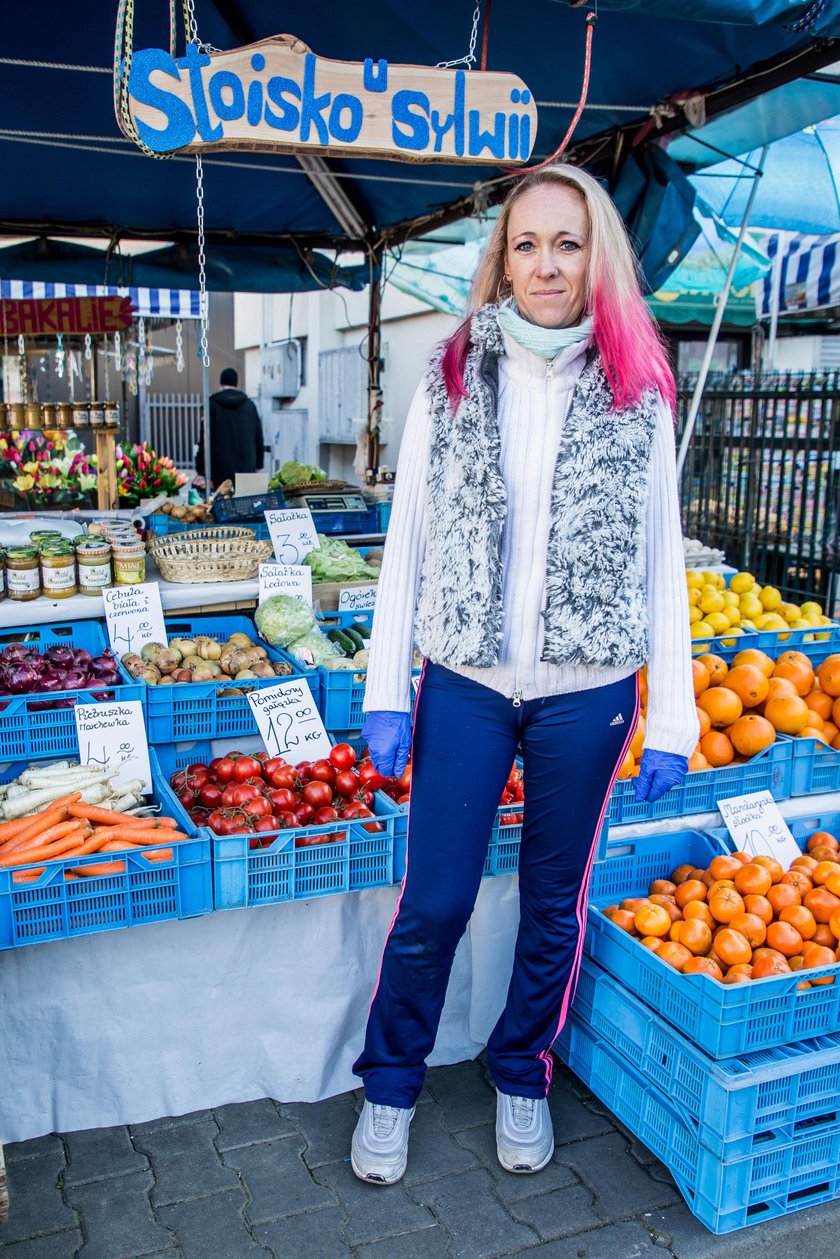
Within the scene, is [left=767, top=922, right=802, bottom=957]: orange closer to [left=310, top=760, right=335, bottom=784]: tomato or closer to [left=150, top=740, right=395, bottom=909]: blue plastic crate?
[left=150, top=740, right=395, bottom=909]: blue plastic crate

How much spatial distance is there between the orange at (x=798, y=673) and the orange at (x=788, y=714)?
0.17m

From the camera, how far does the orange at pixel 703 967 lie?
7.72ft

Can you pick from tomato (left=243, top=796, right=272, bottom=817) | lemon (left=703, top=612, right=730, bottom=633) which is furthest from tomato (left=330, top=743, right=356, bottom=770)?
lemon (left=703, top=612, right=730, bottom=633)

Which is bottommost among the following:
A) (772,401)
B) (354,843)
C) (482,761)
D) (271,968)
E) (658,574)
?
(271,968)

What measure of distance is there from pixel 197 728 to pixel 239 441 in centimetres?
668

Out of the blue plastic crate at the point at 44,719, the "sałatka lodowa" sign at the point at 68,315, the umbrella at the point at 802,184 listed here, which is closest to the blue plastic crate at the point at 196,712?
the blue plastic crate at the point at 44,719

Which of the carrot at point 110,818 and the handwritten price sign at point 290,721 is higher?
the handwritten price sign at point 290,721

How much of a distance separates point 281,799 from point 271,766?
21 centimetres

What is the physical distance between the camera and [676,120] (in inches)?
162

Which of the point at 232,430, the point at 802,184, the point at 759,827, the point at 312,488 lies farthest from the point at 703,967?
the point at 232,430

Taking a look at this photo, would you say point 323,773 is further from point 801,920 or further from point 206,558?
point 206,558

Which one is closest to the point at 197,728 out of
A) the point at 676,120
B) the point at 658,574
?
the point at 658,574

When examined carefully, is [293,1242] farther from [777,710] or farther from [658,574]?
[777,710]

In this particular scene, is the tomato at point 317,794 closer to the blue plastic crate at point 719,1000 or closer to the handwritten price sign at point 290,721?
the handwritten price sign at point 290,721
